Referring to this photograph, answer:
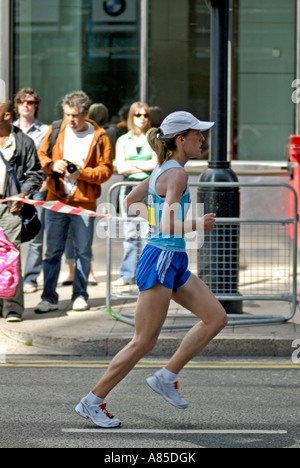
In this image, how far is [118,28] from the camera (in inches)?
457

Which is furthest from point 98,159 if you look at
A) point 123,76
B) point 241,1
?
point 241,1

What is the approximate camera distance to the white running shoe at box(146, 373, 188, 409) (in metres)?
5.29

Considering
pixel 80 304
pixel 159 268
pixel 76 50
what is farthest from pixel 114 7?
pixel 159 268

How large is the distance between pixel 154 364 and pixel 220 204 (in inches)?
73.2

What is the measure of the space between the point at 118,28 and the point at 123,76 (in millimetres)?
622

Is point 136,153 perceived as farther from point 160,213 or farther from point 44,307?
point 160,213

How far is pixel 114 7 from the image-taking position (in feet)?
38.1

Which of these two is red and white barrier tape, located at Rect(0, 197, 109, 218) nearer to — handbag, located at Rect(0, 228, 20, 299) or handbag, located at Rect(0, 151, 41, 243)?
handbag, located at Rect(0, 151, 41, 243)

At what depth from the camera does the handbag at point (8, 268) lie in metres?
6.16

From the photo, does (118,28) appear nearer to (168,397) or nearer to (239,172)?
(239,172)

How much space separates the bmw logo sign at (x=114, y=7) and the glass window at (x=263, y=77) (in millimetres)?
1472

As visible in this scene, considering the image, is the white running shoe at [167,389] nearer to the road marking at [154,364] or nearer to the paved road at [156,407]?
the paved road at [156,407]

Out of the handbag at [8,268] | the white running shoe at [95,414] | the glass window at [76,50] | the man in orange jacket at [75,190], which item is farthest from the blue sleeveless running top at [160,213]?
the glass window at [76,50]

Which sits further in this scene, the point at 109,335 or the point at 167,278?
the point at 109,335
